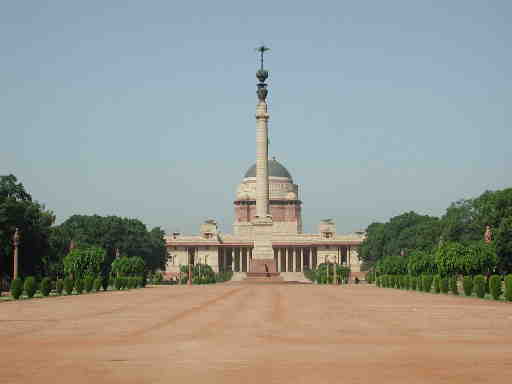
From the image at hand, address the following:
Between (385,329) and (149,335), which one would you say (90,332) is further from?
(385,329)

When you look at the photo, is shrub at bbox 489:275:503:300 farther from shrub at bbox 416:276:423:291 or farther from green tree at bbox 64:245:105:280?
green tree at bbox 64:245:105:280

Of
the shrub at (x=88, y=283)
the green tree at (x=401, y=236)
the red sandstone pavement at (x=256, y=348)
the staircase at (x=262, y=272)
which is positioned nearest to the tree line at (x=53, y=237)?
the shrub at (x=88, y=283)

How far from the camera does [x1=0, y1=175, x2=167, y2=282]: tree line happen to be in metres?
71.2

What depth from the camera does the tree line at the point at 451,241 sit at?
64.2 meters

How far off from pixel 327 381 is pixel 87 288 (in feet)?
174

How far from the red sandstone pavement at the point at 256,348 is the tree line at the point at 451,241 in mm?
31224

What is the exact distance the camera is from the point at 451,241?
9512 centimetres

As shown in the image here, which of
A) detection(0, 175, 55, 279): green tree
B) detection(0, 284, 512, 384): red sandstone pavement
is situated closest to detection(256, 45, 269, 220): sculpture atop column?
detection(0, 175, 55, 279): green tree

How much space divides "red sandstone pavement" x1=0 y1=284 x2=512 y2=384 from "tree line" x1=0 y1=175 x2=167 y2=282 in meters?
39.3

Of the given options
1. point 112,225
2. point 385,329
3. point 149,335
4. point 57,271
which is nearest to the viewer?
point 149,335

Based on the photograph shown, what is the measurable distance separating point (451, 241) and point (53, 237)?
43.4 m

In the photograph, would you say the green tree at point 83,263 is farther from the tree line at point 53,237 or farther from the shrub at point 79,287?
the shrub at point 79,287

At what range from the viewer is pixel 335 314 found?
34.2 metres

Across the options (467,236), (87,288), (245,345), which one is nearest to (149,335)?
(245,345)
